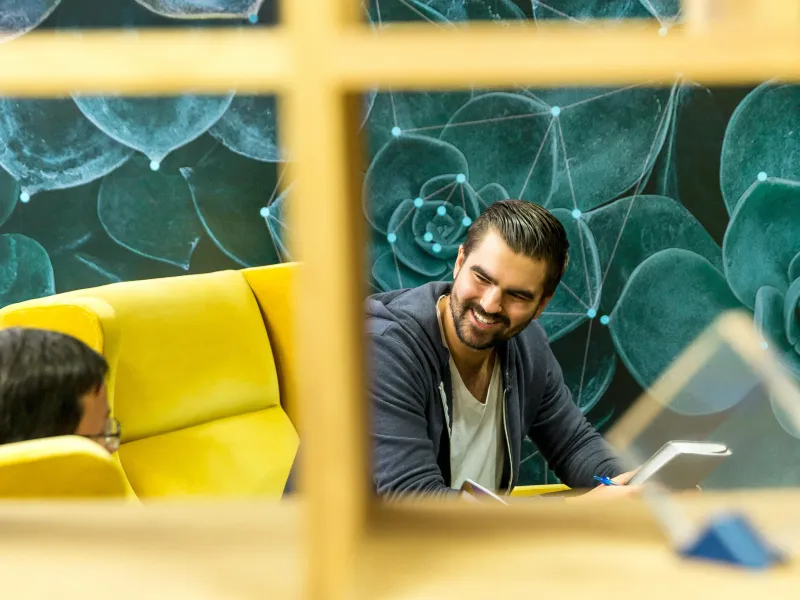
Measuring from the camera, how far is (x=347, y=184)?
0.31 metres

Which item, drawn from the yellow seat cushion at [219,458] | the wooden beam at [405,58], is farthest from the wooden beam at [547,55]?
the yellow seat cushion at [219,458]

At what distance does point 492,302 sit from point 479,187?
1.04 m

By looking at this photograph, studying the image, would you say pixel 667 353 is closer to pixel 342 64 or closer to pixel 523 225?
pixel 523 225

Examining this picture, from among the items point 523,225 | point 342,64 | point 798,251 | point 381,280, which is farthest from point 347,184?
point 798,251

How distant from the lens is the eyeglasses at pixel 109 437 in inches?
57.2

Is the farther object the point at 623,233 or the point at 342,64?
the point at 623,233

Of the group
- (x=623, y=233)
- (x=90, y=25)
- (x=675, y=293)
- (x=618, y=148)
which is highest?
(x=90, y=25)

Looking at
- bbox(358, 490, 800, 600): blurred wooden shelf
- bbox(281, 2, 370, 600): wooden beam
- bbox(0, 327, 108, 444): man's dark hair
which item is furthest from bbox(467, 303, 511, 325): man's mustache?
bbox(281, 2, 370, 600): wooden beam

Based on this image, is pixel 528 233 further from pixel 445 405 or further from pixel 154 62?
pixel 154 62

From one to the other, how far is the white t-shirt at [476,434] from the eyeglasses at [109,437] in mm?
676

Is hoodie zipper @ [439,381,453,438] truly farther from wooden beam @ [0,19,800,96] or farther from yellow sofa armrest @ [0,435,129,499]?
wooden beam @ [0,19,800,96]

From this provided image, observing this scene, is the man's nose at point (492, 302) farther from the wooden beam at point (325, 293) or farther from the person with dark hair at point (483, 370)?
the wooden beam at point (325, 293)

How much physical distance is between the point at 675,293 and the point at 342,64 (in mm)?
2585

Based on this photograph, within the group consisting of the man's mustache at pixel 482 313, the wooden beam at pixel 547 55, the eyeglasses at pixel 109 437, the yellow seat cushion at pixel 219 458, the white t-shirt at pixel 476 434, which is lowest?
the yellow seat cushion at pixel 219 458
